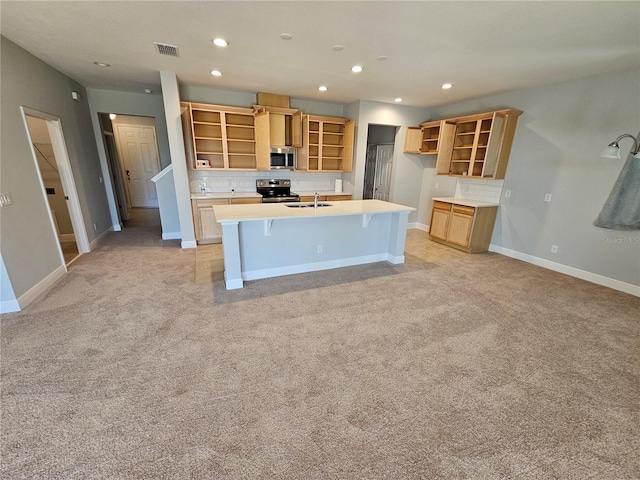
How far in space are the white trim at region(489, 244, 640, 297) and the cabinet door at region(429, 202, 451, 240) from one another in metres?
0.86

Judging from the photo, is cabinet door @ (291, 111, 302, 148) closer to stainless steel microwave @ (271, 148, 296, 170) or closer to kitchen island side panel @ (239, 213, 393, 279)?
stainless steel microwave @ (271, 148, 296, 170)

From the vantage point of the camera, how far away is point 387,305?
9.67ft

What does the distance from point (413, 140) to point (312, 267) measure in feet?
12.7

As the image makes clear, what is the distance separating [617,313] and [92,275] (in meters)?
6.29

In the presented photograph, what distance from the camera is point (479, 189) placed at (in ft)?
16.6

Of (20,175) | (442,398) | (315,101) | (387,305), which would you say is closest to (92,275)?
(20,175)

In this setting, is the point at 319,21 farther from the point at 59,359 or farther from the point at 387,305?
the point at 59,359

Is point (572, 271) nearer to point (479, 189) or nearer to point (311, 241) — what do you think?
point (479, 189)

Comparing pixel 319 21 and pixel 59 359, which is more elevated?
pixel 319 21

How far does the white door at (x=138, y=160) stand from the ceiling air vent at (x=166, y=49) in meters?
5.37

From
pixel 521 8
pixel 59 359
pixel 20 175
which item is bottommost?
pixel 59 359

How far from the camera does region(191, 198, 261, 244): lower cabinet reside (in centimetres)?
467

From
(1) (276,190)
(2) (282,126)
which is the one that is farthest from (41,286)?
(2) (282,126)

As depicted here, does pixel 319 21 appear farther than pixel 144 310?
No
